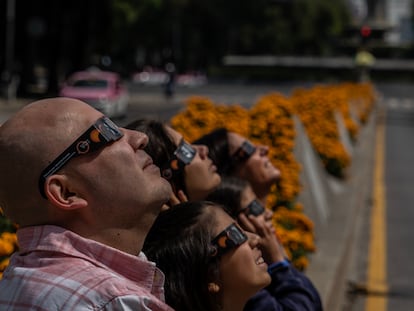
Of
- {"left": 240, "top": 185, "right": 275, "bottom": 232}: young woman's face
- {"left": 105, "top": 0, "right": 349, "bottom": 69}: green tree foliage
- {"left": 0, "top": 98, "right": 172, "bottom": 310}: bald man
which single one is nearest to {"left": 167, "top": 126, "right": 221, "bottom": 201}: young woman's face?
{"left": 240, "top": 185, "right": 275, "bottom": 232}: young woman's face

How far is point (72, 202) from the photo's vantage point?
83.2 inches

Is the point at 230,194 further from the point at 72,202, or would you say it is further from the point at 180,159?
the point at 72,202

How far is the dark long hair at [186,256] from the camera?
2.69 m

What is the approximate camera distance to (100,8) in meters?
44.2

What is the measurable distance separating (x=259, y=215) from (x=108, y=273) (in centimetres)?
163

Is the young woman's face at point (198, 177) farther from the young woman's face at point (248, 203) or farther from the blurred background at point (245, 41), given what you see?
the blurred background at point (245, 41)

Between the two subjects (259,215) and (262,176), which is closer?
(259,215)

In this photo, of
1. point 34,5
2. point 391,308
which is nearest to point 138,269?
point 391,308

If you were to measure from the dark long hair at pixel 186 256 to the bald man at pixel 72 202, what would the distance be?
19.1 inches

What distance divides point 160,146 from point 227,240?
0.79 metres

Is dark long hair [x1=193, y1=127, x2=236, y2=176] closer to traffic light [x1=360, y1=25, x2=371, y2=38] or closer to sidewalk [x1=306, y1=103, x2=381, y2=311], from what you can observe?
sidewalk [x1=306, y1=103, x2=381, y2=311]

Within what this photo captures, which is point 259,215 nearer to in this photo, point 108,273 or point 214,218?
point 214,218

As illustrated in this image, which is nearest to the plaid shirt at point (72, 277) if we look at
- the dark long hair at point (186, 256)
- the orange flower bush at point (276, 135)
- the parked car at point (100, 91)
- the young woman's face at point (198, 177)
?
the dark long hair at point (186, 256)

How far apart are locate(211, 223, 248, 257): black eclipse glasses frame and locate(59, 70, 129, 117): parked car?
24.5m
